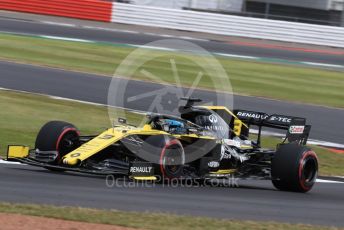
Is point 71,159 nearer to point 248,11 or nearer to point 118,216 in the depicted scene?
point 118,216

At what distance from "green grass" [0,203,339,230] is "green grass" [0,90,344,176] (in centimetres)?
470

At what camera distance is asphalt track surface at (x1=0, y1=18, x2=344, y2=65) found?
32469mm

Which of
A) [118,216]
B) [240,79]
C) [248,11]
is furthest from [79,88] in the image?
[248,11]

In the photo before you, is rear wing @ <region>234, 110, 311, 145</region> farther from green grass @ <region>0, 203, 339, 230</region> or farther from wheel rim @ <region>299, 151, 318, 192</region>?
green grass @ <region>0, 203, 339, 230</region>

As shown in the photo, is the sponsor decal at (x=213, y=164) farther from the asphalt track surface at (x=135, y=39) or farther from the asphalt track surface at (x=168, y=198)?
the asphalt track surface at (x=135, y=39)

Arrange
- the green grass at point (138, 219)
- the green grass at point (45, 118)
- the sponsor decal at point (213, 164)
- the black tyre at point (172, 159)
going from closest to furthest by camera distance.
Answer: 1. the green grass at point (138, 219)
2. the black tyre at point (172, 159)
3. the sponsor decal at point (213, 164)
4. the green grass at point (45, 118)

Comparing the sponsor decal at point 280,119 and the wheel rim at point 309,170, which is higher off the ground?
the sponsor decal at point 280,119

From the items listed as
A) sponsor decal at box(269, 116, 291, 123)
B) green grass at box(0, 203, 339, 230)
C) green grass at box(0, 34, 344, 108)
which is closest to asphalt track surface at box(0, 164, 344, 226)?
green grass at box(0, 203, 339, 230)

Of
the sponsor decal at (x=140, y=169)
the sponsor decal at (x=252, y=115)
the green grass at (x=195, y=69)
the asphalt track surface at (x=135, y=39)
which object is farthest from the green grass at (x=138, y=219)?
the asphalt track surface at (x=135, y=39)

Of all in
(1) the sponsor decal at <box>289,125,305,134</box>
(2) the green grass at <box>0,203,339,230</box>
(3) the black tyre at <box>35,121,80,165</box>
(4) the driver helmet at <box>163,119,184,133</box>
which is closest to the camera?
(2) the green grass at <box>0,203,339,230</box>

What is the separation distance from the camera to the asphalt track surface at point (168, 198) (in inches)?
360

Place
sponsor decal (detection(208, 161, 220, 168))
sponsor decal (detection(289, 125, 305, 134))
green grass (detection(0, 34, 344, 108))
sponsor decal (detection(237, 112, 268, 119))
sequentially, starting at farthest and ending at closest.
A: green grass (detection(0, 34, 344, 108)) → sponsor decal (detection(237, 112, 268, 119)) → sponsor decal (detection(289, 125, 305, 134)) → sponsor decal (detection(208, 161, 220, 168))

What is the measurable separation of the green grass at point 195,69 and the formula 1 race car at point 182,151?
10.9m

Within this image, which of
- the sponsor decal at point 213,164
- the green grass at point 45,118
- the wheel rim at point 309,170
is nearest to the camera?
the sponsor decal at point 213,164
